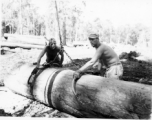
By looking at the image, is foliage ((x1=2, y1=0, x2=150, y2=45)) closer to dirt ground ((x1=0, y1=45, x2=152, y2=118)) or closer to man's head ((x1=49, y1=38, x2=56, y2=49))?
man's head ((x1=49, y1=38, x2=56, y2=49))

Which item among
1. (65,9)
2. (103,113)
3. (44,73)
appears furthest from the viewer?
(65,9)

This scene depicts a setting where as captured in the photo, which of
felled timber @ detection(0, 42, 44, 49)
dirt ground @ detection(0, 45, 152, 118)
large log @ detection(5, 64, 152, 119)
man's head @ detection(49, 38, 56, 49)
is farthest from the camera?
felled timber @ detection(0, 42, 44, 49)

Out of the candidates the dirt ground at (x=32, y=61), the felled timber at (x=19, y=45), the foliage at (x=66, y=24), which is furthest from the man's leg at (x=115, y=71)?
the felled timber at (x=19, y=45)

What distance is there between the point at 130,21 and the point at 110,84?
3.91 feet

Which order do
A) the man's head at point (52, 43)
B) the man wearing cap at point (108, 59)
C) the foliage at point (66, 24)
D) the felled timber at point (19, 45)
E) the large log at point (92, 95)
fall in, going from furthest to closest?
the felled timber at point (19, 45), the man's head at point (52, 43), the foliage at point (66, 24), the man wearing cap at point (108, 59), the large log at point (92, 95)

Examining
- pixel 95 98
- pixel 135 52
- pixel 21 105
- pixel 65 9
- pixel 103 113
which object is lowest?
pixel 21 105

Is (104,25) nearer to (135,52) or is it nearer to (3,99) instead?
(135,52)

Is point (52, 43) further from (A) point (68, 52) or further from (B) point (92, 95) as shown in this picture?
(B) point (92, 95)

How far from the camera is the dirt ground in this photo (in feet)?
8.39

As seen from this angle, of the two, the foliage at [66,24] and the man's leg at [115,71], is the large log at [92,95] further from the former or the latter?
the foliage at [66,24]

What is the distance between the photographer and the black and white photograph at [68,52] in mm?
2285

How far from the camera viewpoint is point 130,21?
2699 millimetres

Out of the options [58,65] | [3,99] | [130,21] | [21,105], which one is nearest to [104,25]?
[130,21]

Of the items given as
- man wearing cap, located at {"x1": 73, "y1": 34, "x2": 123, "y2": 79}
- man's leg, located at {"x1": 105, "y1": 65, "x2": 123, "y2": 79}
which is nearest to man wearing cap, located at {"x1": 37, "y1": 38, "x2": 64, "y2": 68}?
man wearing cap, located at {"x1": 73, "y1": 34, "x2": 123, "y2": 79}
